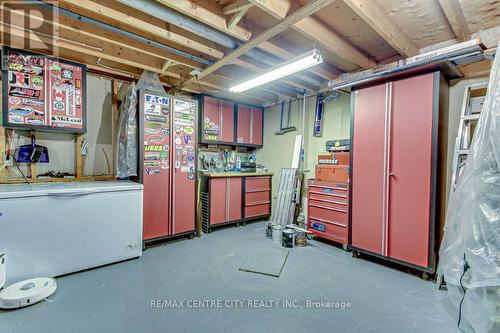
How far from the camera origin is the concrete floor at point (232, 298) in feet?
5.54

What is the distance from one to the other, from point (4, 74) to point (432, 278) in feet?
16.7

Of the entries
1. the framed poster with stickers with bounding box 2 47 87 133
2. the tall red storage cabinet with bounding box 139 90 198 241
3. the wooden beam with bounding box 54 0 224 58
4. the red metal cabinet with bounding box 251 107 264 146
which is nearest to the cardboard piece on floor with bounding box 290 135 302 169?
the red metal cabinet with bounding box 251 107 264 146

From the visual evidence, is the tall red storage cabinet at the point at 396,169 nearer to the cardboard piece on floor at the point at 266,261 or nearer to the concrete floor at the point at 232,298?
the concrete floor at the point at 232,298

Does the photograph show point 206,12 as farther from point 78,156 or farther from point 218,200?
point 218,200

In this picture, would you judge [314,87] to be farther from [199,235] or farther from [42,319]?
[42,319]

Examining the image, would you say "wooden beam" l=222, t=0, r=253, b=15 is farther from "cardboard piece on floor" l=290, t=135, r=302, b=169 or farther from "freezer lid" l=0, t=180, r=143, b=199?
"cardboard piece on floor" l=290, t=135, r=302, b=169

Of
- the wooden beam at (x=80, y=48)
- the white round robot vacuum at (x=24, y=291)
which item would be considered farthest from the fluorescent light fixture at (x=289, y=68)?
the white round robot vacuum at (x=24, y=291)

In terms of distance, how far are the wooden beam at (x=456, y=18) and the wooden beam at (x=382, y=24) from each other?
392 millimetres

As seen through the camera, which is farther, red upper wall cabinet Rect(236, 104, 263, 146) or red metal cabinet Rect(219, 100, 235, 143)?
red upper wall cabinet Rect(236, 104, 263, 146)

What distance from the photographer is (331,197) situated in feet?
11.0

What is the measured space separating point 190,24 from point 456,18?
2.50 metres

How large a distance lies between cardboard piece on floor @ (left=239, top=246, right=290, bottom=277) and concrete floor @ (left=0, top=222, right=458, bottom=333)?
9 cm

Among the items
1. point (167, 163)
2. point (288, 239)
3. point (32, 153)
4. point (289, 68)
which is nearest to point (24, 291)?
point (32, 153)

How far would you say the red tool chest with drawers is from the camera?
3.18 m
